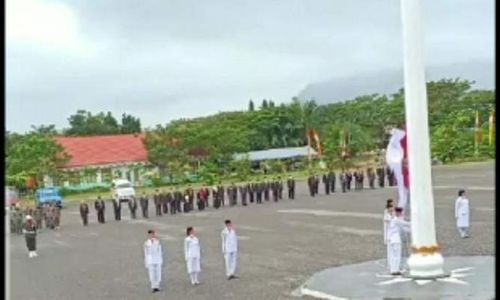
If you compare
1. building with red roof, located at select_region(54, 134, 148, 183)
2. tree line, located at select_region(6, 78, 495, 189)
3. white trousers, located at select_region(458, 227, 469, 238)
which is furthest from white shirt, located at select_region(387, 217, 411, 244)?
building with red roof, located at select_region(54, 134, 148, 183)

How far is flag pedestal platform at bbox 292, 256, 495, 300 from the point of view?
35.8 ft

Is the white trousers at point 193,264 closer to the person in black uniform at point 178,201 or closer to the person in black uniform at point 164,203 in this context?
the person in black uniform at point 178,201

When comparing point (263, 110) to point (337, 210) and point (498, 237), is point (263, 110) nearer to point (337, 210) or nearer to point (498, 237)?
point (337, 210)

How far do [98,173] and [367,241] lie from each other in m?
42.6

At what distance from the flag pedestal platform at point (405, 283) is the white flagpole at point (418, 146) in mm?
245

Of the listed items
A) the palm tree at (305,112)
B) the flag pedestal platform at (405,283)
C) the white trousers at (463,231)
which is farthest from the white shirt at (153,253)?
the palm tree at (305,112)

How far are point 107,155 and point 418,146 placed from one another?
51.3 metres

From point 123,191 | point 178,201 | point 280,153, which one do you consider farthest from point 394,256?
point 280,153

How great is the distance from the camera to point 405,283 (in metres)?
11.9

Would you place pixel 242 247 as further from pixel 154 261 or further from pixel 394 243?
pixel 394 243

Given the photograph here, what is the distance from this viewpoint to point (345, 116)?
70562 mm

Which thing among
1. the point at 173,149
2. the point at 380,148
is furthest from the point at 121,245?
the point at 380,148

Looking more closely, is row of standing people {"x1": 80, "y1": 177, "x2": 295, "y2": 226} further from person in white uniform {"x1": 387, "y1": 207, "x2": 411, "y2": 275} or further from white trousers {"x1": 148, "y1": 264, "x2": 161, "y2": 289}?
person in white uniform {"x1": 387, "y1": 207, "x2": 411, "y2": 275}

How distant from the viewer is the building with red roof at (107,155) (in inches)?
2322
